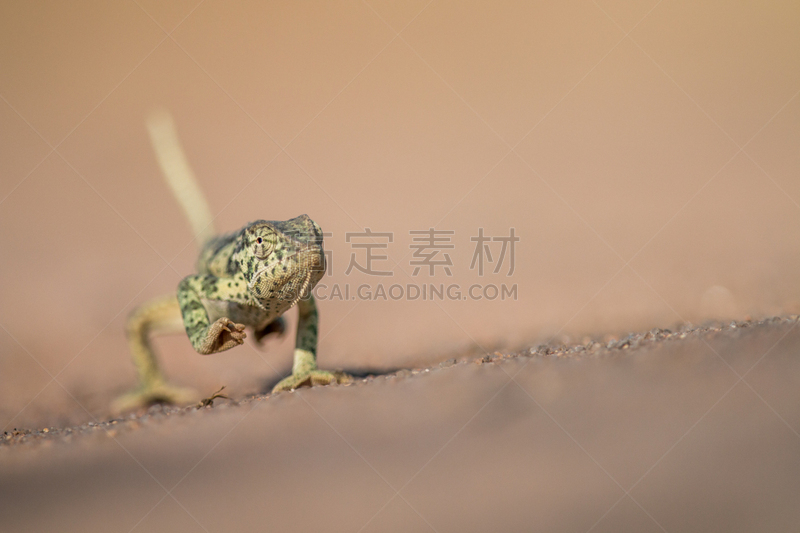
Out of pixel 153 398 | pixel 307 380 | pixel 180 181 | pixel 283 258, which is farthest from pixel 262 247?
pixel 180 181

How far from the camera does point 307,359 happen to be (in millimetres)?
4461

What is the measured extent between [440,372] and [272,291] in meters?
1.12

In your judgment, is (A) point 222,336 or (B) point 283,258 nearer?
(B) point 283,258

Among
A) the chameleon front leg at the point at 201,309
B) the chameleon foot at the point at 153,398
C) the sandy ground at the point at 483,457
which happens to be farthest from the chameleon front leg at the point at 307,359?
the chameleon foot at the point at 153,398

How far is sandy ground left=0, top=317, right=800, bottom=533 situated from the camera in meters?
2.38

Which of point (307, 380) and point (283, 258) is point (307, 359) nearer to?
point (307, 380)

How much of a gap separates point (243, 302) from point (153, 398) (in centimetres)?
189

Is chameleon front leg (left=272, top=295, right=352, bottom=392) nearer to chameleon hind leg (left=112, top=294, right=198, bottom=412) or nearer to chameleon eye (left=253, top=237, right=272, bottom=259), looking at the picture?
chameleon eye (left=253, top=237, right=272, bottom=259)

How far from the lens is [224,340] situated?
3840 mm

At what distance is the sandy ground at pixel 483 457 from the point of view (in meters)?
2.38

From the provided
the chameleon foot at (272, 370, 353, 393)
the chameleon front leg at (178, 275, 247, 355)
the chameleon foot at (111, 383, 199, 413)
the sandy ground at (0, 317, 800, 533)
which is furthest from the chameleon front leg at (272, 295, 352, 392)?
the chameleon foot at (111, 383, 199, 413)

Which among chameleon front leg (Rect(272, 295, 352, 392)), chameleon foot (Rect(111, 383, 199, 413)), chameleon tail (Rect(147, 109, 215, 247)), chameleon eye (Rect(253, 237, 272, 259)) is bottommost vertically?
chameleon foot (Rect(111, 383, 199, 413))

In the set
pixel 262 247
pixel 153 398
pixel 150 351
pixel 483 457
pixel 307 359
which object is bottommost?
pixel 153 398

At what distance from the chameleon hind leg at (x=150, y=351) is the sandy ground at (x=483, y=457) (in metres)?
Answer: 2.09
